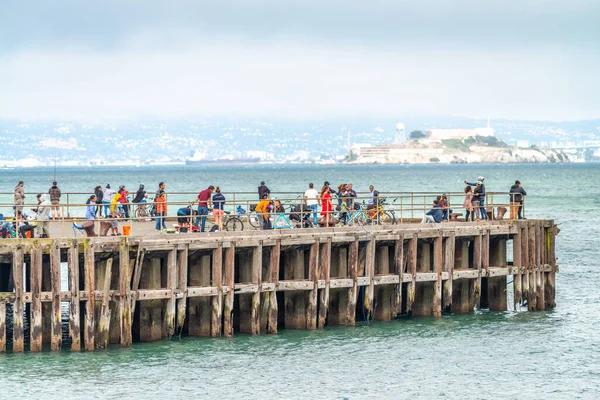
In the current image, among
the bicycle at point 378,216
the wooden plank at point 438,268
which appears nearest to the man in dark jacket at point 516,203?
the bicycle at point 378,216

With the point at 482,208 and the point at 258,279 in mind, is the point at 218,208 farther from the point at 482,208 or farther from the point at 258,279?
the point at 482,208

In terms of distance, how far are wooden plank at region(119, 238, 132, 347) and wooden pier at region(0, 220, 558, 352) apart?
0.03 m

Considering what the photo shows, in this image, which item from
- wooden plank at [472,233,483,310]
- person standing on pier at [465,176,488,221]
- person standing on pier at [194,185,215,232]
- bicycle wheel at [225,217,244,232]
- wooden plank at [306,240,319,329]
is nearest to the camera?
wooden plank at [306,240,319,329]

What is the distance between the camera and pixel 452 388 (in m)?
31.7

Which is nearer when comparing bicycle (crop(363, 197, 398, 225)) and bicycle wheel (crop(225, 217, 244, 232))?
bicycle wheel (crop(225, 217, 244, 232))

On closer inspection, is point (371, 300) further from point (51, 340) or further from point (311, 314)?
point (51, 340)

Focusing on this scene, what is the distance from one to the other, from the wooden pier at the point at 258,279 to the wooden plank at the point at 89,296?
0.03 meters

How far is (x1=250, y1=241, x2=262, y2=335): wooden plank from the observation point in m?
35.0

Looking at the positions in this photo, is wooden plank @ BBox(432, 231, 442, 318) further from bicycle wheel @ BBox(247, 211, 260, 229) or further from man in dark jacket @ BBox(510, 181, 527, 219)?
bicycle wheel @ BBox(247, 211, 260, 229)

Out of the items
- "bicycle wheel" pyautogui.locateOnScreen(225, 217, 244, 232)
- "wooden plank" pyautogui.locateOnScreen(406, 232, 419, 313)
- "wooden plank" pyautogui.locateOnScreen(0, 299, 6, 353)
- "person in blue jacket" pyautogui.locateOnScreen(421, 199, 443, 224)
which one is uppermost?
"person in blue jacket" pyautogui.locateOnScreen(421, 199, 443, 224)

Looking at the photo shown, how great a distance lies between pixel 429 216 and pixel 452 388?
34.7ft

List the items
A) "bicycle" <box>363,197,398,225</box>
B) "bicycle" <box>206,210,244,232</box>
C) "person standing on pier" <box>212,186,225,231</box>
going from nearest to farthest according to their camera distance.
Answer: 1. "person standing on pier" <box>212,186,225,231</box>
2. "bicycle" <box>206,210,244,232</box>
3. "bicycle" <box>363,197,398,225</box>

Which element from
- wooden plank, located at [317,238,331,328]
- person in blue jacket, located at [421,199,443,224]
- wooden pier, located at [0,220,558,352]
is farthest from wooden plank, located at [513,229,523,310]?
wooden plank, located at [317,238,331,328]

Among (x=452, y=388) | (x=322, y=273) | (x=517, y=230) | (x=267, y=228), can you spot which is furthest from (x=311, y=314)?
(x=517, y=230)
